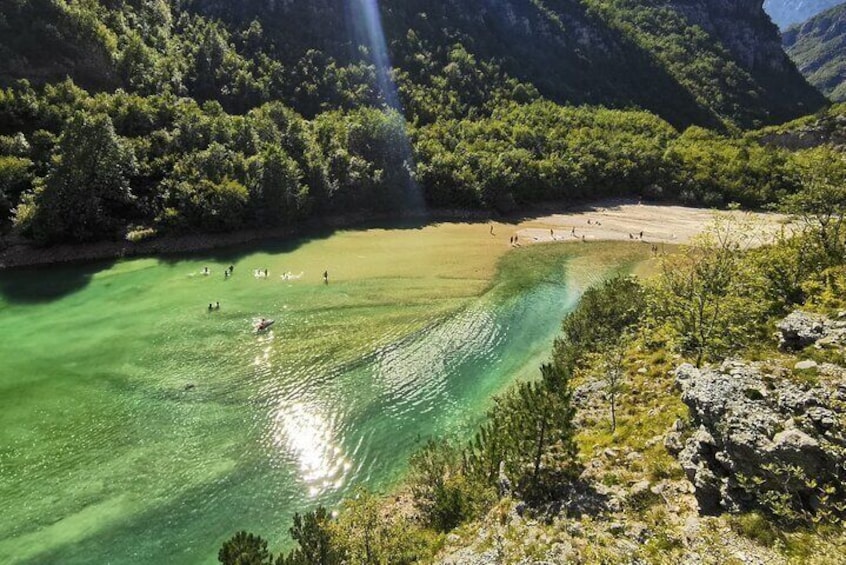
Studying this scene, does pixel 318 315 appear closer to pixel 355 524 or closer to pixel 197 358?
pixel 197 358

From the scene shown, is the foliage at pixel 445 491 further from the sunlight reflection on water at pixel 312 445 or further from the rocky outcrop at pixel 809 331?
the rocky outcrop at pixel 809 331

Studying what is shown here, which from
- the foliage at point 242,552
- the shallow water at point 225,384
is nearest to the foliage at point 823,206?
the shallow water at point 225,384

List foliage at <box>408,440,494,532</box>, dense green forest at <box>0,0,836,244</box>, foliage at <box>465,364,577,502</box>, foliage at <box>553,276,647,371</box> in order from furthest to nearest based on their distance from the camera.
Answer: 1. dense green forest at <box>0,0,836,244</box>
2. foliage at <box>553,276,647,371</box>
3. foliage at <box>408,440,494,532</box>
4. foliage at <box>465,364,577,502</box>

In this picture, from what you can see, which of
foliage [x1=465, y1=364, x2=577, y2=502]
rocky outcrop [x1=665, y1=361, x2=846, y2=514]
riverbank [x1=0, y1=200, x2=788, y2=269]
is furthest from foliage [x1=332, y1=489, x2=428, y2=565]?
riverbank [x1=0, y1=200, x2=788, y2=269]

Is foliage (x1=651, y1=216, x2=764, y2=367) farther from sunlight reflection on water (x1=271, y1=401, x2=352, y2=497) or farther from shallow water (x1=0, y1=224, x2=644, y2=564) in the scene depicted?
sunlight reflection on water (x1=271, y1=401, x2=352, y2=497)

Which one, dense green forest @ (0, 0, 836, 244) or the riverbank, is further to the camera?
dense green forest @ (0, 0, 836, 244)

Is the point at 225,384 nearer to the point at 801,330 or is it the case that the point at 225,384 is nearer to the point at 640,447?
the point at 640,447

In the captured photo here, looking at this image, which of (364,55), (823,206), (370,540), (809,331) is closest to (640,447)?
(809,331)
